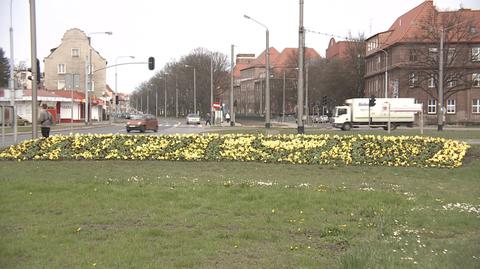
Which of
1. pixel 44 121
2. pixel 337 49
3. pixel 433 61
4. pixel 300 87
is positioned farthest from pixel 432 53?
pixel 44 121

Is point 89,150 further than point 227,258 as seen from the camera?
Yes

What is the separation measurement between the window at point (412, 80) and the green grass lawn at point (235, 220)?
2392 inches

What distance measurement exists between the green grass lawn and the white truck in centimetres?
4179

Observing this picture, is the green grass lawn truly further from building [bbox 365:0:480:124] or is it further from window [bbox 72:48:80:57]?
window [bbox 72:48:80:57]

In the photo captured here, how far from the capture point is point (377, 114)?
5441 cm

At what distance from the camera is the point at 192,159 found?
1648cm

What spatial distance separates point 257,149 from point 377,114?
40.2 meters

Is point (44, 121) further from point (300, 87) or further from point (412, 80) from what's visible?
point (412, 80)

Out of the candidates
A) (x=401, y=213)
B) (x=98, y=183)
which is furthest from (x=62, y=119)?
(x=401, y=213)

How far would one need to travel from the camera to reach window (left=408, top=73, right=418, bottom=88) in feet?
233

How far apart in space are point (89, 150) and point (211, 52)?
94840 millimetres

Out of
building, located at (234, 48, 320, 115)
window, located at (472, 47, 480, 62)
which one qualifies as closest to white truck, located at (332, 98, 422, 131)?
window, located at (472, 47, 480, 62)

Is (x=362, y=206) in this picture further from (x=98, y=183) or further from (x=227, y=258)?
(x=98, y=183)

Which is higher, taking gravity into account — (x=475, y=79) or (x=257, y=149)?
(x=475, y=79)
